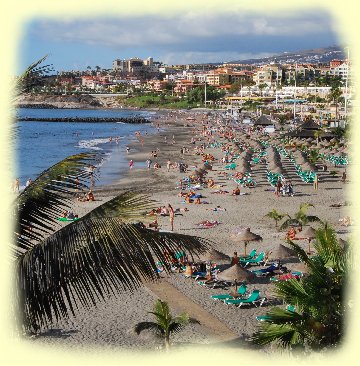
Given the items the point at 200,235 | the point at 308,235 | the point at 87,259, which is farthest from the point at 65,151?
the point at 87,259

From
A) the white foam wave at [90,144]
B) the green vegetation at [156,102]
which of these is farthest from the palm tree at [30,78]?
the green vegetation at [156,102]

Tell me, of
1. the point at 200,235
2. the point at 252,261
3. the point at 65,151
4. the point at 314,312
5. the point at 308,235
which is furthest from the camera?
A: the point at 65,151

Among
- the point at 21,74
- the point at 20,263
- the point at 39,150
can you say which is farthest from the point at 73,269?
the point at 39,150

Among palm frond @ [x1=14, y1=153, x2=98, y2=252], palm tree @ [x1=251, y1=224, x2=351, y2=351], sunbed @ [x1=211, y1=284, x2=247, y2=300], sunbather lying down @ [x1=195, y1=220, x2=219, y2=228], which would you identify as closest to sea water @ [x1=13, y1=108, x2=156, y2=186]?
sunbather lying down @ [x1=195, y1=220, x2=219, y2=228]

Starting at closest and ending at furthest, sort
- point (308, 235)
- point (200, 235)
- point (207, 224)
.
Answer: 1. point (308, 235)
2. point (200, 235)
3. point (207, 224)

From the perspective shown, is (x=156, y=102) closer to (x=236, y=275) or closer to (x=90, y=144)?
(x=90, y=144)

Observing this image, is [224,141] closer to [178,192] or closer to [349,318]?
[178,192]
